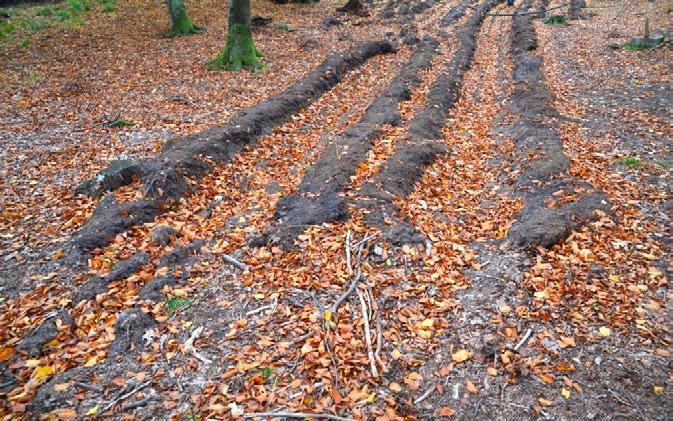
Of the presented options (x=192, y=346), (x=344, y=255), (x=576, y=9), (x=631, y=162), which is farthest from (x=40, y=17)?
(x=576, y=9)

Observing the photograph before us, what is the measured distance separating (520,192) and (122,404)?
625 cm

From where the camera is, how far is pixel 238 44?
13.2m

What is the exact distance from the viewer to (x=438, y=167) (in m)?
8.02

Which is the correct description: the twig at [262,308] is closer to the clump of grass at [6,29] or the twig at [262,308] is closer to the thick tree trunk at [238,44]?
Answer: the thick tree trunk at [238,44]

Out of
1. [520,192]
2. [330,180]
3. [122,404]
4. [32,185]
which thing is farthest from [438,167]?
[32,185]

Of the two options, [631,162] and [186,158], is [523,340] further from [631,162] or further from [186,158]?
[186,158]

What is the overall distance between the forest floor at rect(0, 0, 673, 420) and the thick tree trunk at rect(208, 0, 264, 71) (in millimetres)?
1666

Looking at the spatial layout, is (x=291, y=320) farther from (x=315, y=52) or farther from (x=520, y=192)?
(x=315, y=52)

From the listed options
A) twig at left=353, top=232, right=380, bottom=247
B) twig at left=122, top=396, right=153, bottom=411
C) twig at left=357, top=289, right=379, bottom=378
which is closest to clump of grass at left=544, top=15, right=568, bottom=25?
twig at left=353, top=232, right=380, bottom=247

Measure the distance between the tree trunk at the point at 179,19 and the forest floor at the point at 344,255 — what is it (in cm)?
599

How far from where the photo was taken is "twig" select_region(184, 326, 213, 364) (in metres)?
4.25

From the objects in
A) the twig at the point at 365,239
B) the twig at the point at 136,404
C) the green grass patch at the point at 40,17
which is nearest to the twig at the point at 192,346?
the twig at the point at 136,404

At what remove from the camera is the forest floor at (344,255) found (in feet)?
12.8

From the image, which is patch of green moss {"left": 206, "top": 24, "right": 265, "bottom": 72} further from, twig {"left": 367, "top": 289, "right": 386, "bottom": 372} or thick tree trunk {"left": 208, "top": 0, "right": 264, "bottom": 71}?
twig {"left": 367, "top": 289, "right": 386, "bottom": 372}
